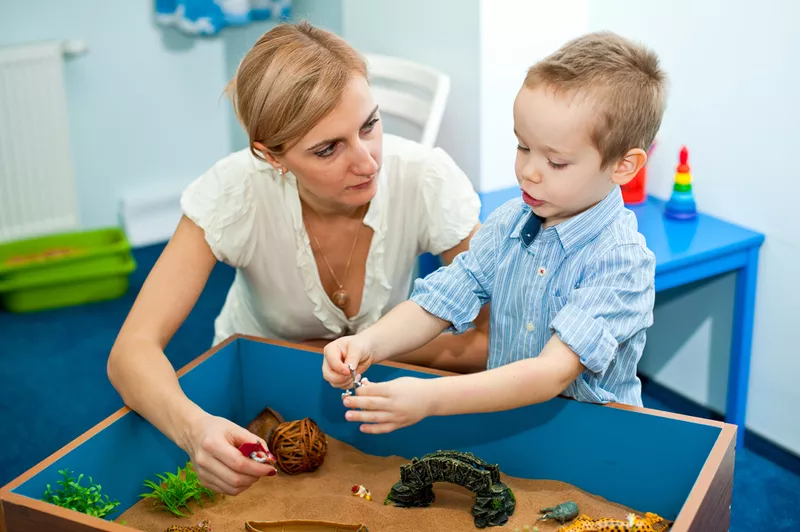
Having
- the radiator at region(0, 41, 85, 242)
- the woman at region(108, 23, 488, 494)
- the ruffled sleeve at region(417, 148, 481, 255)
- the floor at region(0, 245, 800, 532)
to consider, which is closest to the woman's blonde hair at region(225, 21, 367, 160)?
the woman at region(108, 23, 488, 494)

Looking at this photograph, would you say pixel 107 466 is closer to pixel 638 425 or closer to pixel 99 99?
pixel 638 425

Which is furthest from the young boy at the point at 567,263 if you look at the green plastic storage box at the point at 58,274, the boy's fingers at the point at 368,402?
the green plastic storage box at the point at 58,274

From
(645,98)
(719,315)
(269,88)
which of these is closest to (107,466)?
(269,88)

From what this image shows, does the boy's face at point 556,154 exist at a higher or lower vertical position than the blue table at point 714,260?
higher

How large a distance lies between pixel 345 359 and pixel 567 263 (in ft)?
1.01

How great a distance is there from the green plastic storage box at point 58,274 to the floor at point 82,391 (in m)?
0.04

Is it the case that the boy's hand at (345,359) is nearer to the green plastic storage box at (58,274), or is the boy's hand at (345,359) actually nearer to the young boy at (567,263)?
the young boy at (567,263)

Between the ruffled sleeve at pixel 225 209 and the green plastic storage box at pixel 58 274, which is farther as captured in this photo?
the green plastic storage box at pixel 58 274

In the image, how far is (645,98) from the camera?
107 centimetres

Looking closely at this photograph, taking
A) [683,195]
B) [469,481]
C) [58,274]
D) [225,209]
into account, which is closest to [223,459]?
[469,481]

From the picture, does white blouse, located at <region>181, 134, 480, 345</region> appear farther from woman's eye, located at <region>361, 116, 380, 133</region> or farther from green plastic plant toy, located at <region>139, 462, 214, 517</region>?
green plastic plant toy, located at <region>139, 462, 214, 517</region>

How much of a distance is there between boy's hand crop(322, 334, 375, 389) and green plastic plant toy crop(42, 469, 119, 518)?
31 centimetres

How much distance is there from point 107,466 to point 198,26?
2.24 metres

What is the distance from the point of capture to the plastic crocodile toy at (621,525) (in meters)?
Result: 1.01
